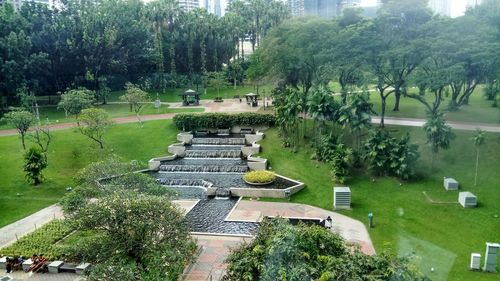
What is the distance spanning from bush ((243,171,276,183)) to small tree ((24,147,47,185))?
Answer: 49.7 ft

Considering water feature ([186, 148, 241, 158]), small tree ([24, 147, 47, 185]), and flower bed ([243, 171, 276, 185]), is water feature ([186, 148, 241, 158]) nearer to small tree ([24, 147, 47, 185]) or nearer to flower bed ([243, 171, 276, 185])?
flower bed ([243, 171, 276, 185])

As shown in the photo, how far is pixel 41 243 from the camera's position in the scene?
2361 cm

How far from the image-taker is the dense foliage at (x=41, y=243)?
22475 mm

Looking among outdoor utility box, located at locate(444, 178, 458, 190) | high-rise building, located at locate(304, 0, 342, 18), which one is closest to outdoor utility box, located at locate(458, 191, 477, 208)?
outdoor utility box, located at locate(444, 178, 458, 190)

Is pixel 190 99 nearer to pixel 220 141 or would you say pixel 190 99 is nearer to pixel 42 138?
pixel 220 141

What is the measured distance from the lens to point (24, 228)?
1027 inches

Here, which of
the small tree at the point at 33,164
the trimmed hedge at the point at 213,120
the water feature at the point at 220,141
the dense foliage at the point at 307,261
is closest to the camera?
the dense foliage at the point at 307,261

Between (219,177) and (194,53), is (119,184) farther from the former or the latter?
(194,53)

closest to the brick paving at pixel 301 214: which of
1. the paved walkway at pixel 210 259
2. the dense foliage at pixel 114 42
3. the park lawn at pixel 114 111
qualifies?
the paved walkway at pixel 210 259

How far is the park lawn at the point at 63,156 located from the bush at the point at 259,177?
10.3 metres

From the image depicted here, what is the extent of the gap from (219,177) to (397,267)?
913 inches

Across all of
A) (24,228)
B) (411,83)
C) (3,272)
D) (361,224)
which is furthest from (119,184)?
(411,83)

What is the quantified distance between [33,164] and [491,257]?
97.1 feet

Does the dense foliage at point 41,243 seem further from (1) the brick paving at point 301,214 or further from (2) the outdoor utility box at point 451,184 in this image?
(2) the outdoor utility box at point 451,184
